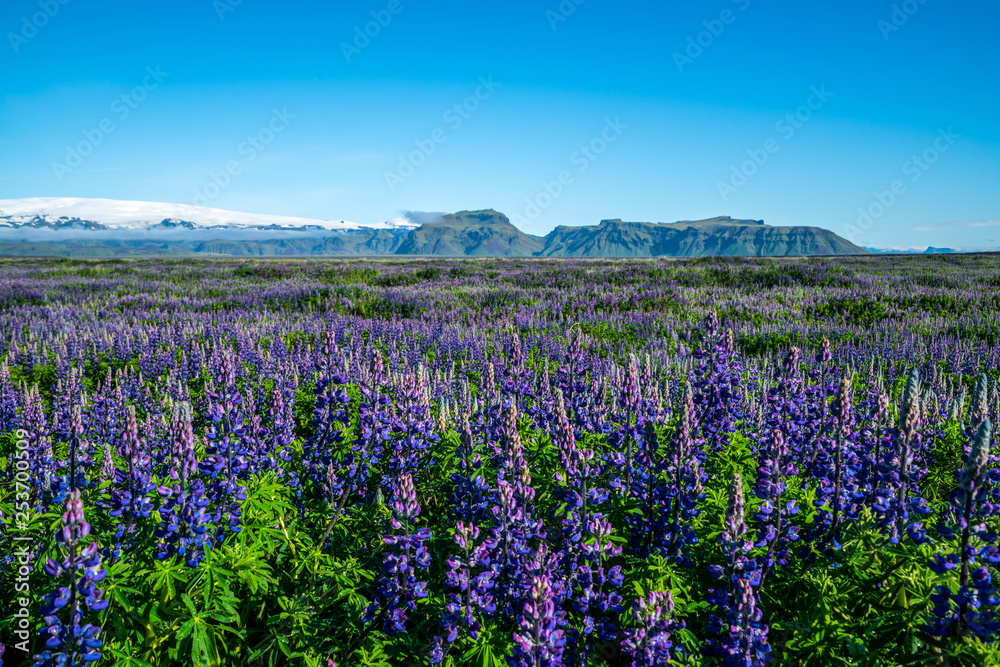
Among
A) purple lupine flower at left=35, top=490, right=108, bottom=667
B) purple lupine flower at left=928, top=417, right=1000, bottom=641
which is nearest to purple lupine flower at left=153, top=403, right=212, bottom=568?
purple lupine flower at left=35, top=490, right=108, bottom=667

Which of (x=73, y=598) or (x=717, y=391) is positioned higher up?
(x=717, y=391)

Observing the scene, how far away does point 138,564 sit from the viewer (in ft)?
9.50

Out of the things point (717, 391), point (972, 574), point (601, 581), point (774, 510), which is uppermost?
point (717, 391)

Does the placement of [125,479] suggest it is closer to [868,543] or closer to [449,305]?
[868,543]

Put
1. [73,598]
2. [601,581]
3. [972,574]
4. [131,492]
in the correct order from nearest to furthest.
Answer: [972,574] → [73,598] → [601,581] → [131,492]

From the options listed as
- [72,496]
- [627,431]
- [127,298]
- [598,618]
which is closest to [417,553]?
[598,618]

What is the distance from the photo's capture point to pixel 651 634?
2.25 metres

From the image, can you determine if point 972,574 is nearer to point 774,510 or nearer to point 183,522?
point 774,510

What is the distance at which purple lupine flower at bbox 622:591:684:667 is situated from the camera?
2154 millimetres

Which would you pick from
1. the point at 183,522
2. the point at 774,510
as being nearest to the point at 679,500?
the point at 774,510

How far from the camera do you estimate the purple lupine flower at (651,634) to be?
2.15m

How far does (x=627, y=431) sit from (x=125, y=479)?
348cm

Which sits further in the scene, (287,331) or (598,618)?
(287,331)

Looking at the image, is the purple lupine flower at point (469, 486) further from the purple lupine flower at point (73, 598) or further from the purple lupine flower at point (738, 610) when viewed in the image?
the purple lupine flower at point (73, 598)
